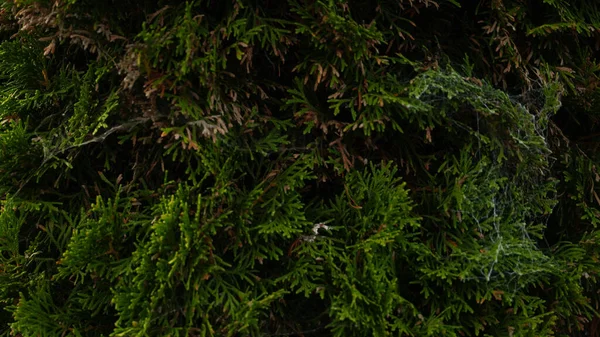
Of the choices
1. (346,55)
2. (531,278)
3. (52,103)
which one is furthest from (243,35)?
(531,278)

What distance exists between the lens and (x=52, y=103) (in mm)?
2246

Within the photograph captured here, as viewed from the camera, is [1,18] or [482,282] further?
[1,18]

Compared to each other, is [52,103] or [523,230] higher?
[52,103]

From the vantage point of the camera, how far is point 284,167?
83.3 inches

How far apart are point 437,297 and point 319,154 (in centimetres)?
79

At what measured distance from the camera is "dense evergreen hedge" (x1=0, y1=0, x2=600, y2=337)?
6.42ft

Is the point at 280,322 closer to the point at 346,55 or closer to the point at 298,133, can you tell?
the point at 298,133

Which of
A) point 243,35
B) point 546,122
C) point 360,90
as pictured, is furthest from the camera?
point 546,122

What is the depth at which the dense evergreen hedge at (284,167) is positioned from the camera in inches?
77.1

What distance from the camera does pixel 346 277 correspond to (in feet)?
6.56

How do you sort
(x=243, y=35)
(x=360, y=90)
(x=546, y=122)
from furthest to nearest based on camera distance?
1. (x=546, y=122)
2. (x=360, y=90)
3. (x=243, y=35)

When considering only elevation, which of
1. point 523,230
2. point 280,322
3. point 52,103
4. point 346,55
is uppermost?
point 346,55

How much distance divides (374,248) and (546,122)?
→ 98cm

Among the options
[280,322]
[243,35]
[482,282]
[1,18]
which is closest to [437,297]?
[482,282]
